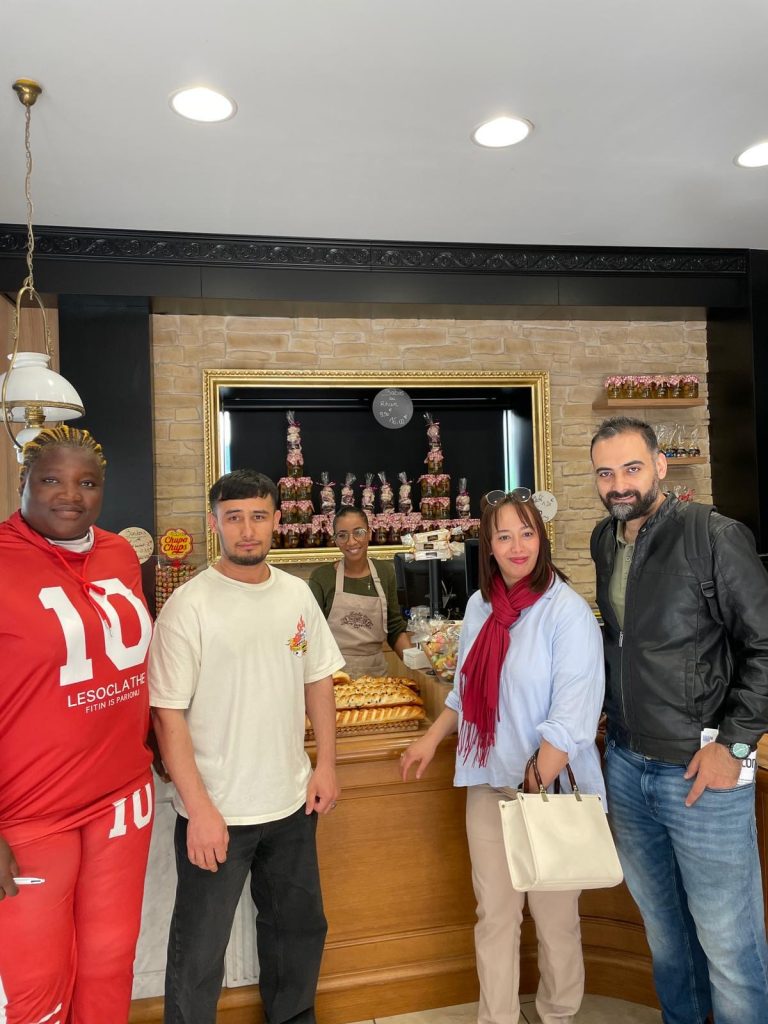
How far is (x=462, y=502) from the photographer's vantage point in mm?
4832

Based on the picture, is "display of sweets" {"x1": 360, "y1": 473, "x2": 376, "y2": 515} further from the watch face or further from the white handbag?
the white handbag

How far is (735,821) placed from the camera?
1804 millimetres

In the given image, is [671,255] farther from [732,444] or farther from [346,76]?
[346,76]

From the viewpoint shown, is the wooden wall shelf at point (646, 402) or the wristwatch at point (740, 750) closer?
the wristwatch at point (740, 750)

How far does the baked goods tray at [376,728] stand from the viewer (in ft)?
8.09

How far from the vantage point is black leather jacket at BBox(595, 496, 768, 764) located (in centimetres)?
175

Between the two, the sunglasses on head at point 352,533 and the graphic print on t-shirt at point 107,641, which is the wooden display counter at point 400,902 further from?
the sunglasses on head at point 352,533

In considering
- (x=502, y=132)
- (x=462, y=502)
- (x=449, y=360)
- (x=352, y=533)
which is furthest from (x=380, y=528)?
(x=502, y=132)

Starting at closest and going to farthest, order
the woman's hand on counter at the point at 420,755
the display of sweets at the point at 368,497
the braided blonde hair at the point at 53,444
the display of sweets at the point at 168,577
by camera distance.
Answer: the braided blonde hair at the point at 53,444 < the woman's hand on counter at the point at 420,755 < the display of sweets at the point at 168,577 < the display of sweets at the point at 368,497

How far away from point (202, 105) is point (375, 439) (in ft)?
8.10

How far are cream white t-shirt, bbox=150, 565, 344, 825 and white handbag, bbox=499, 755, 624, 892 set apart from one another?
59 centimetres

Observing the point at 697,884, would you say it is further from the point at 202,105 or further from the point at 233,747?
the point at 202,105

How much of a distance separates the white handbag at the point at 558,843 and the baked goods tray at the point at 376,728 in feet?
2.32

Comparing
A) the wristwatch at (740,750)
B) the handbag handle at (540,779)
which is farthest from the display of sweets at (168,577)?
the wristwatch at (740,750)
